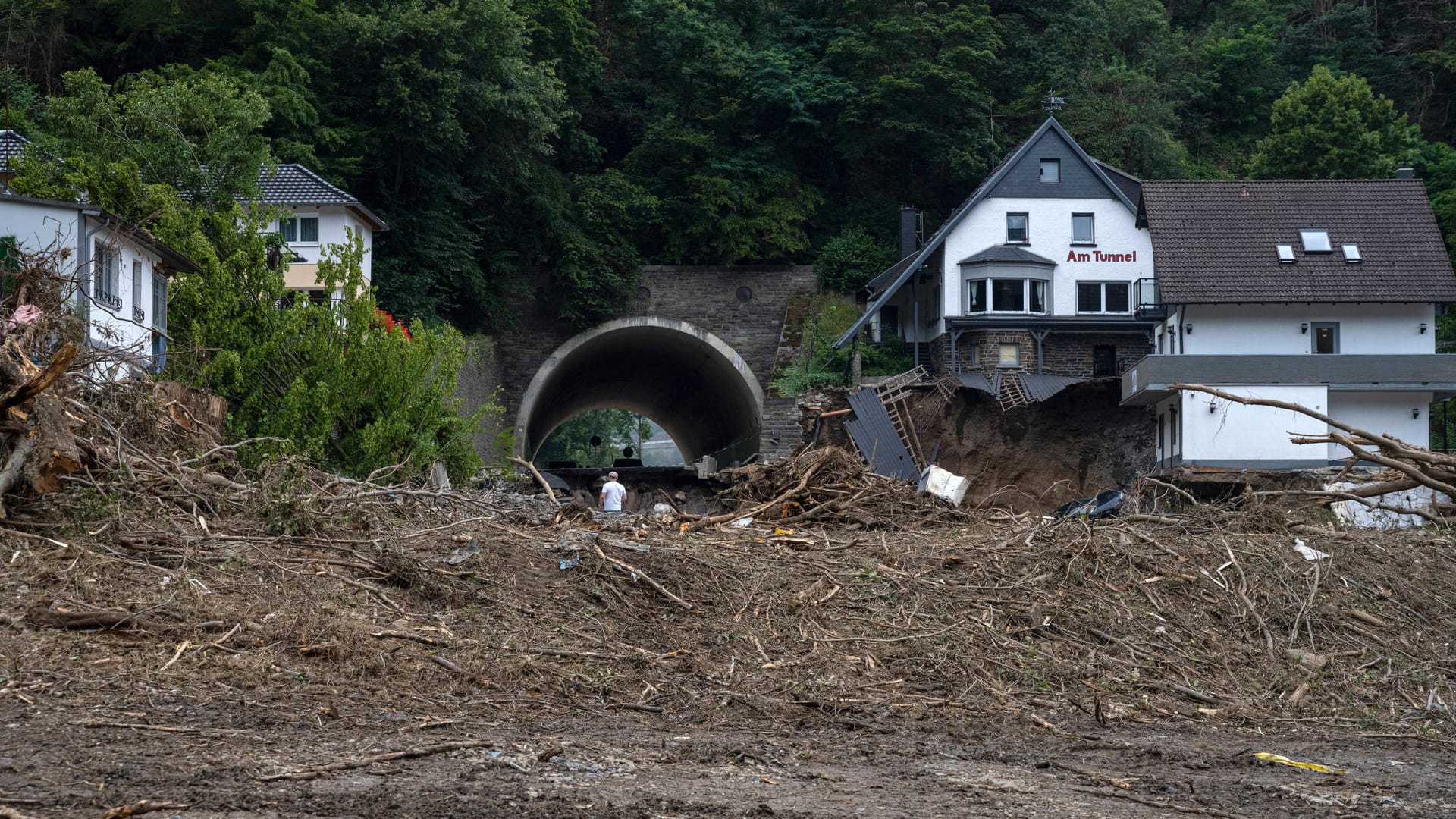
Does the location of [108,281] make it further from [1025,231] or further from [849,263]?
[1025,231]

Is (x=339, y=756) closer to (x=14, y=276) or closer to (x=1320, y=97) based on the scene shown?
(x=14, y=276)

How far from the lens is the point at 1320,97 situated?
144 feet

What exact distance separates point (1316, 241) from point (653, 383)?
912 inches

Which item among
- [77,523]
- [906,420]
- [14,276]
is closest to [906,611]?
[77,523]

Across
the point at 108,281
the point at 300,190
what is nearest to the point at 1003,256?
the point at 300,190

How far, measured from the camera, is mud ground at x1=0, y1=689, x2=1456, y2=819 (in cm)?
613

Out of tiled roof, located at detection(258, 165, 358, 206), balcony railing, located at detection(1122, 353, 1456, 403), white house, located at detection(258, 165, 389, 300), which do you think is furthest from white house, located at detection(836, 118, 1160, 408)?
tiled roof, located at detection(258, 165, 358, 206)

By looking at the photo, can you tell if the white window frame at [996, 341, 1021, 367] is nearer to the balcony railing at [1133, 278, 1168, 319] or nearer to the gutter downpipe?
the gutter downpipe

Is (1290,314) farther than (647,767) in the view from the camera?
Yes

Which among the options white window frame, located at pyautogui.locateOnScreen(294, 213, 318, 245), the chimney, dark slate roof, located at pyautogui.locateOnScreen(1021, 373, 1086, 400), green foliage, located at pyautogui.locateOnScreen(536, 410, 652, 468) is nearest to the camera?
dark slate roof, located at pyautogui.locateOnScreen(1021, 373, 1086, 400)

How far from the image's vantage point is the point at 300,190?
3450 centimetres

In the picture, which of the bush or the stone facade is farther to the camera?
the stone facade

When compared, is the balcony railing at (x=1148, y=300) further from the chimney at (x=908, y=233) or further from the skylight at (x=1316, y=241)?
the chimney at (x=908, y=233)

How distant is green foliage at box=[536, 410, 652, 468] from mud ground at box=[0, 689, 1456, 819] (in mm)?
61457
